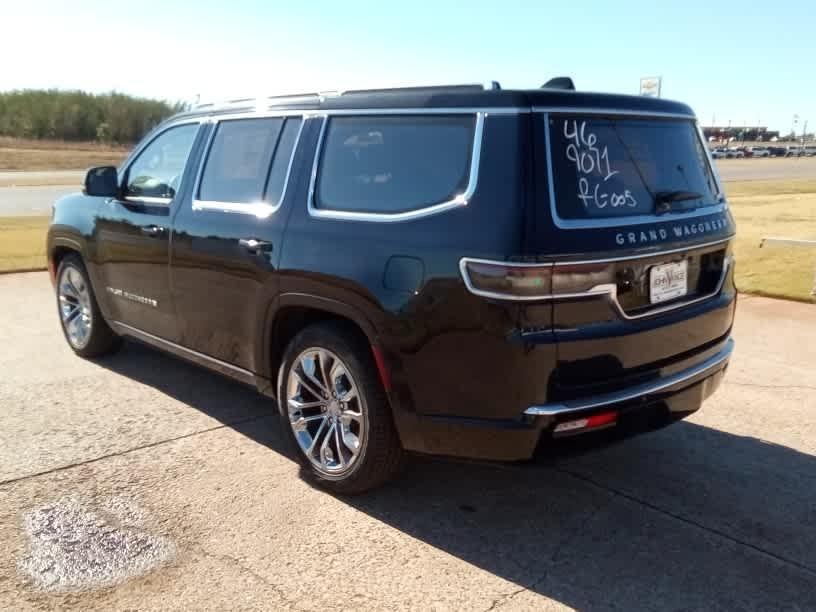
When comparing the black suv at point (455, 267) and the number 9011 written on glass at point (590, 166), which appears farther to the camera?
the number 9011 written on glass at point (590, 166)

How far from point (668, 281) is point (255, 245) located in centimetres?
206

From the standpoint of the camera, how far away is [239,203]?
4.24 metres

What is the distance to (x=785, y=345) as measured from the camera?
264 inches

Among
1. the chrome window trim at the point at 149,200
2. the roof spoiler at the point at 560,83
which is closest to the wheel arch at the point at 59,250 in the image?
the chrome window trim at the point at 149,200

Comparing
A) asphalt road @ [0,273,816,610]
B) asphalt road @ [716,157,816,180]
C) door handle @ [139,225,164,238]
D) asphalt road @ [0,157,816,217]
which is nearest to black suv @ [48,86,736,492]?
door handle @ [139,225,164,238]

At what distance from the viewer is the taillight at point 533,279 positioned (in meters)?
2.92

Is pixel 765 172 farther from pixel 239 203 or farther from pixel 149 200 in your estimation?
pixel 239 203

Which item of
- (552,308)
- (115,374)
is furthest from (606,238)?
(115,374)

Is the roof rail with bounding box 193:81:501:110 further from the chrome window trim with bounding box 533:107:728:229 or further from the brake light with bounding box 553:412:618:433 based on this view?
the brake light with bounding box 553:412:618:433

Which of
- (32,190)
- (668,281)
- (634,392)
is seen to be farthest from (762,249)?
(32,190)

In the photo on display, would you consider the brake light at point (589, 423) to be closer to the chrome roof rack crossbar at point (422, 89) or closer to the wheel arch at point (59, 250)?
the chrome roof rack crossbar at point (422, 89)

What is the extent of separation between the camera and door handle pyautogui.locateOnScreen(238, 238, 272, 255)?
12.9 feet

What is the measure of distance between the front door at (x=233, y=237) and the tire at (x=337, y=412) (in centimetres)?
36

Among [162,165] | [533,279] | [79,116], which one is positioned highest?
[79,116]
